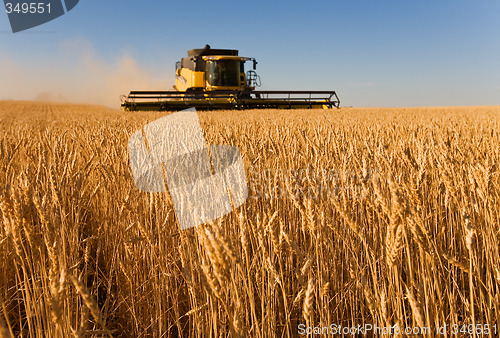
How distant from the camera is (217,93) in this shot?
13.4 meters

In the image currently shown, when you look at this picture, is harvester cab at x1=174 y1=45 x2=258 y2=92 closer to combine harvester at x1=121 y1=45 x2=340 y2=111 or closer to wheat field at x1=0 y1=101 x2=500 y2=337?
combine harvester at x1=121 y1=45 x2=340 y2=111

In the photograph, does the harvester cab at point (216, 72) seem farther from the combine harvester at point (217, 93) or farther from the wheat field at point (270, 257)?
the wheat field at point (270, 257)

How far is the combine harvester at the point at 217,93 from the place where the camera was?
12.9m

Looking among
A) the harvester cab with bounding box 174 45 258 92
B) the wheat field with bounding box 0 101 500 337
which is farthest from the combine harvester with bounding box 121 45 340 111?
the wheat field with bounding box 0 101 500 337

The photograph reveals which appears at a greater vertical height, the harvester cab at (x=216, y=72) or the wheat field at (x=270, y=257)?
the harvester cab at (x=216, y=72)

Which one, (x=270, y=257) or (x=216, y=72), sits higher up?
(x=216, y=72)

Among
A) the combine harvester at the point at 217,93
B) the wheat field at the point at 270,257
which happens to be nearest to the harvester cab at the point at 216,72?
the combine harvester at the point at 217,93

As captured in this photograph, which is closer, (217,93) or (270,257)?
(270,257)

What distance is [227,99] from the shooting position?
42.9ft

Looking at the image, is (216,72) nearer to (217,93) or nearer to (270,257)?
(217,93)

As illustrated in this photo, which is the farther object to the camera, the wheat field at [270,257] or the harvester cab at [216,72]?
the harvester cab at [216,72]

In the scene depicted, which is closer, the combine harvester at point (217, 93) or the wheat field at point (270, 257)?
the wheat field at point (270, 257)

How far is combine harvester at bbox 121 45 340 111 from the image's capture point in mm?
12945

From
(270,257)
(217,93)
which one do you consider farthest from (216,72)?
(270,257)
